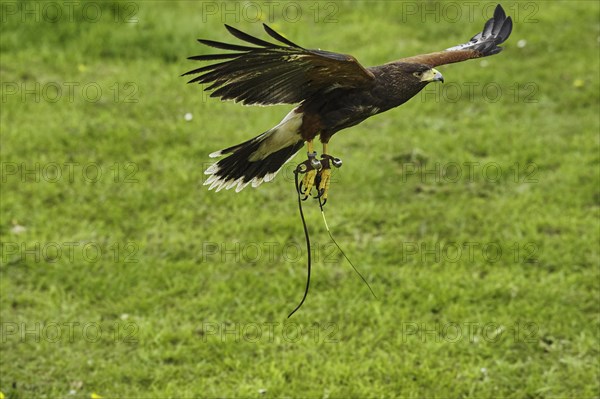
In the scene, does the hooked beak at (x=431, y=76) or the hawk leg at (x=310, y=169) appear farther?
the hooked beak at (x=431, y=76)

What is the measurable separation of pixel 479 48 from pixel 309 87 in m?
0.89

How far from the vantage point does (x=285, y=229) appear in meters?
7.18

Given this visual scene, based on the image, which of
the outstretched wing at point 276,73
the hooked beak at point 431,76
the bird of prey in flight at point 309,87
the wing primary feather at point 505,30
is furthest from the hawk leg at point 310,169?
the wing primary feather at point 505,30

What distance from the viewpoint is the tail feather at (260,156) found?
2.63 meters

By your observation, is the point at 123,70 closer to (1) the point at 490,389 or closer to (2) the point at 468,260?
(2) the point at 468,260

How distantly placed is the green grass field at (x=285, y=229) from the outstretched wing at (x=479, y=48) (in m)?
2.91

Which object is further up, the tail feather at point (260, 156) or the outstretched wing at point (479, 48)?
the outstretched wing at point (479, 48)

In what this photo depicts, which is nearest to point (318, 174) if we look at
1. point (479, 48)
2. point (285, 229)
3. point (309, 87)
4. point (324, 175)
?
point (324, 175)

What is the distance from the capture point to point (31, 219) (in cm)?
718

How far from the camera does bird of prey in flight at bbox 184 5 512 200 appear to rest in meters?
2.46

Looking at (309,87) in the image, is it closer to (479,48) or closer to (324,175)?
(324,175)

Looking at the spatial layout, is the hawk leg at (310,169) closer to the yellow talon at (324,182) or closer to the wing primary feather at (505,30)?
the yellow talon at (324,182)

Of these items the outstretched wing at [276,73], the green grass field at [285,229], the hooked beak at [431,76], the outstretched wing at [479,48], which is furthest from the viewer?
the green grass field at [285,229]

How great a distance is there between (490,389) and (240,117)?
4.08 metres
